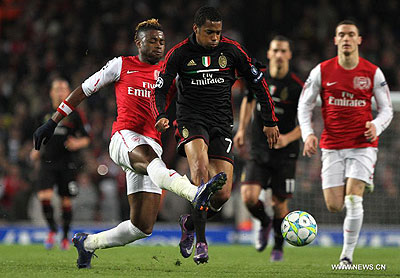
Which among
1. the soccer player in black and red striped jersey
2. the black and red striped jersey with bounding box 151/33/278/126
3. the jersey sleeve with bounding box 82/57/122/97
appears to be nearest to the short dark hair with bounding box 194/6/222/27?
the soccer player in black and red striped jersey

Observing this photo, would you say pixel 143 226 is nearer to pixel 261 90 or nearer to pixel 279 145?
pixel 261 90

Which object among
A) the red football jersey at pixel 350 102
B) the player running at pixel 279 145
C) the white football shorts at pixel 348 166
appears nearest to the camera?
the white football shorts at pixel 348 166

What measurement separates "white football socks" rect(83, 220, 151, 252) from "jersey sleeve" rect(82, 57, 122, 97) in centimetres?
129

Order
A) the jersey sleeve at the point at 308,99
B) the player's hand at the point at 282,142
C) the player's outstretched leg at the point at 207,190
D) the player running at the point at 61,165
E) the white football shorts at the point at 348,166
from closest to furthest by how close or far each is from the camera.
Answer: the player's outstretched leg at the point at 207,190 → the white football shorts at the point at 348,166 → the jersey sleeve at the point at 308,99 → the player's hand at the point at 282,142 → the player running at the point at 61,165

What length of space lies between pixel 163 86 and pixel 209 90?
51cm

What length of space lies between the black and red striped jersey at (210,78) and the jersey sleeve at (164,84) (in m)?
0.02

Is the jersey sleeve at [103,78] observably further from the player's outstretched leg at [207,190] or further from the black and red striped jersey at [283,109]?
the black and red striped jersey at [283,109]

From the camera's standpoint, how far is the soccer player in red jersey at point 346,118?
782 centimetres

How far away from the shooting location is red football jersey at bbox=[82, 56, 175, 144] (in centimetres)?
686

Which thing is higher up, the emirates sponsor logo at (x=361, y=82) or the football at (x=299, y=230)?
the emirates sponsor logo at (x=361, y=82)

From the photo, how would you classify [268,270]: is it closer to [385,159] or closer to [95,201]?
[385,159]

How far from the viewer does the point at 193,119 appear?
6871 mm

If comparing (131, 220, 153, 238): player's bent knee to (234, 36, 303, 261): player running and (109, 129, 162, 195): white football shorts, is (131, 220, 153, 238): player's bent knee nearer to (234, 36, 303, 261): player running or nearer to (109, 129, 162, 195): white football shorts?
(109, 129, 162, 195): white football shorts

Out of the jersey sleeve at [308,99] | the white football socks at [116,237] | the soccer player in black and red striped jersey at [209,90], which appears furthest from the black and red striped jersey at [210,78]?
the jersey sleeve at [308,99]
